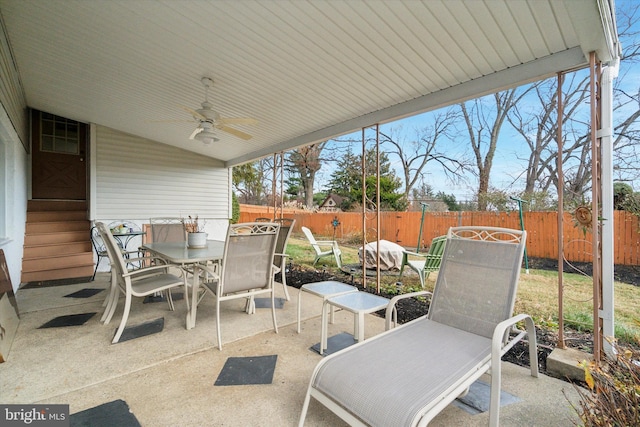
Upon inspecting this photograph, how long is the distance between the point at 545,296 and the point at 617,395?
12.7 ft

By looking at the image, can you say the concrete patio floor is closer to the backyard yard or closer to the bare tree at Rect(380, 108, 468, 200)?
the backyard yard

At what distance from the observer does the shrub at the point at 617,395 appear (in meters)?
0.90

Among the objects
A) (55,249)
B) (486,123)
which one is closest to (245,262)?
(55,249)

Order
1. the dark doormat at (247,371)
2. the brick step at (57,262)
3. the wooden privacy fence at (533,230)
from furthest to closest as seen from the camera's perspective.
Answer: the brick step at (57,262), the wooden privacy fence at (533,230), the dark doormat at (247,371)

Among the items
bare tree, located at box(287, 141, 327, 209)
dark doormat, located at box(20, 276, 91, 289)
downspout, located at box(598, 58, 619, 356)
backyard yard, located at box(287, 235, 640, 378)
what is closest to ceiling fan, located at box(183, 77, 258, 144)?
backyard yard, located at box(287, 235, 640, 378)

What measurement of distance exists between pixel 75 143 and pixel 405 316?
26.9ft

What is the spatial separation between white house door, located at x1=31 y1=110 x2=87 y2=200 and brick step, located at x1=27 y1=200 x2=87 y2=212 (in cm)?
16

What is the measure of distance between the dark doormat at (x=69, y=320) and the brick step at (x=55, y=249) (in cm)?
306

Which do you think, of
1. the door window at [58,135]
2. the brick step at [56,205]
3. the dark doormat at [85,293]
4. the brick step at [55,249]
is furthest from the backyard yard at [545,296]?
the door window at [58,135]

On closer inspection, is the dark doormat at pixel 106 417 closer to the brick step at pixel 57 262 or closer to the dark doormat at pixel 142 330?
the dark doormat at pixel 142 330

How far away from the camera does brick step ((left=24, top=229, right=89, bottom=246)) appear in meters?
5.28

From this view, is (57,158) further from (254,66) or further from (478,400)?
(478,400)

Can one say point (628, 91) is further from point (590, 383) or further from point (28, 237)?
point (28, 237)

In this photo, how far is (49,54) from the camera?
3309mm
